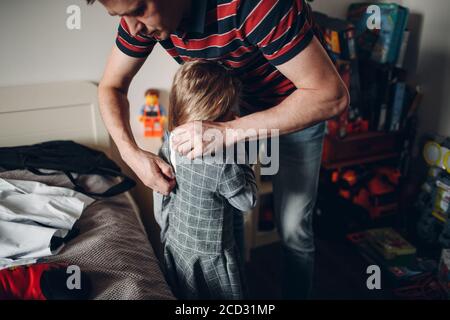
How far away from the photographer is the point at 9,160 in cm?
121

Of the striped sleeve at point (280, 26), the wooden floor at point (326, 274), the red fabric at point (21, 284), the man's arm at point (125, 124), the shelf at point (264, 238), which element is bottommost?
the wooden floor at point (326, 274)

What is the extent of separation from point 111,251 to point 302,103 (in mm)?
616

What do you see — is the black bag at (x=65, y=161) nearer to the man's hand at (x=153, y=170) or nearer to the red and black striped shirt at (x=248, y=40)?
the man's hand at (x=153, y=170)

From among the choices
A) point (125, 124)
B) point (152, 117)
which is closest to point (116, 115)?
point (125, 124)

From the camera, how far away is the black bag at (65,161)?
1.21 meters

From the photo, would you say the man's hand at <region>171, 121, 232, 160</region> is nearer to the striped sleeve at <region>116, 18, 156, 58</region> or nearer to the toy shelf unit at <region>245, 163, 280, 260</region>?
the striped sleeve at <region>116, 18, 156, 58</region>

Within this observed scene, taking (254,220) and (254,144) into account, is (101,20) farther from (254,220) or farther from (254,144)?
(254,220)

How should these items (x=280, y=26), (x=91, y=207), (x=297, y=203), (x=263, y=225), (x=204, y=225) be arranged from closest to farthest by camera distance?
(x=280, y=26) < (x=204, y=225) < (x=297, y=203) < (x=91, y=207) < (x=263, y=225)

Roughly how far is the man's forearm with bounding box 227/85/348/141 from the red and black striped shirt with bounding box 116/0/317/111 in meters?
0.08

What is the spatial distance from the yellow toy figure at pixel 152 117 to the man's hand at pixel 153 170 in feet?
1.58

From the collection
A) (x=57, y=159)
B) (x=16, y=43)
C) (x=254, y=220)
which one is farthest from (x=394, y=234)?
(x=16, y=43)

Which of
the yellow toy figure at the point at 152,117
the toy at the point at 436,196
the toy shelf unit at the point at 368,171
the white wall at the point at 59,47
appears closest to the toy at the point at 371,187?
the toy shelf unit at the point at 368,171

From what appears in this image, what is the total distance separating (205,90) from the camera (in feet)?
2.88

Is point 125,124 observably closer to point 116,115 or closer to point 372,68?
point 116,115
